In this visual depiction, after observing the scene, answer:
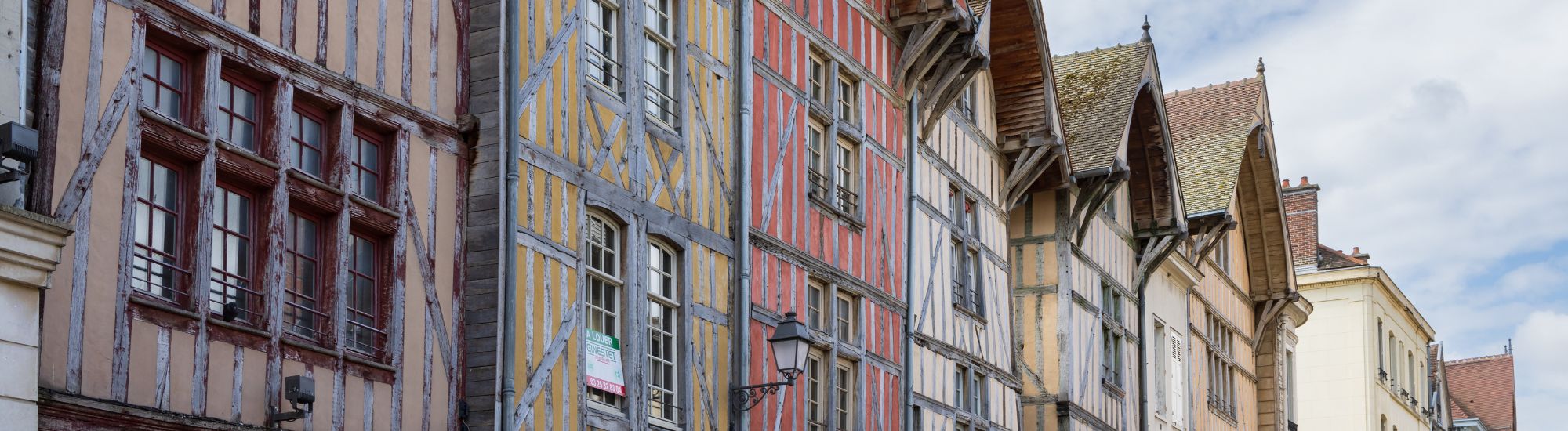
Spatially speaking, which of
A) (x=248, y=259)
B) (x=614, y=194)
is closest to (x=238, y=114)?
(x=248, y=259)

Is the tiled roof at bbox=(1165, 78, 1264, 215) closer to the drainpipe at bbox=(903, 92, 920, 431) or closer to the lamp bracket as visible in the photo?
the drainpipe at bbox=(903, 92, 920, 431)

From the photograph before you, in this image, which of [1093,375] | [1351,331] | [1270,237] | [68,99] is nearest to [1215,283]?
[1270,237]

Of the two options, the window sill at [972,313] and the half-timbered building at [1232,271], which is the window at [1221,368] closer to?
the half-timbered building at [1232,271]

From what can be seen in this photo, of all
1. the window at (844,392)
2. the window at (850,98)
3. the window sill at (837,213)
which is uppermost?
the window at (850,98)

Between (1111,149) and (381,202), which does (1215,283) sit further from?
(381,202)

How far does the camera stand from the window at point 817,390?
17078 millimetres

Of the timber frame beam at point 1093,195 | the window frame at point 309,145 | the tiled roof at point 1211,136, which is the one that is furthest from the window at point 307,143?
the tiled roof at point 1211,136

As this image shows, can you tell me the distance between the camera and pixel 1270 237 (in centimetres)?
3247

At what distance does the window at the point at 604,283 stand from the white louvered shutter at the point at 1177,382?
14656 mm

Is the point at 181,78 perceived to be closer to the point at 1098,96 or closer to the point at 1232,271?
the point at 1098,96

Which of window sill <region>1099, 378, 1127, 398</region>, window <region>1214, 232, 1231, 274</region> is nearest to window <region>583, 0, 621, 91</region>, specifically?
window sill <region>1099, 378, 1127, 398</region>

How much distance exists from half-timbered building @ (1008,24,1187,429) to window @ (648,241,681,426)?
8744 mm

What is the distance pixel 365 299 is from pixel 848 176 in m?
7.46

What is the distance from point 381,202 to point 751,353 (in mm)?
4573
